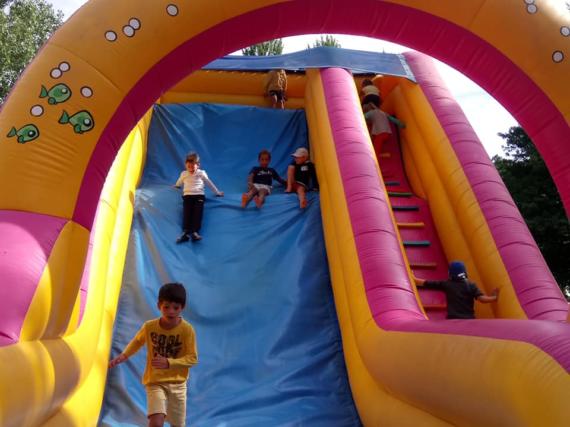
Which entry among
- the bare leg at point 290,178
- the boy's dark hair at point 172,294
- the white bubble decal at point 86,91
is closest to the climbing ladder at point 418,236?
the bare leg at point 290,178

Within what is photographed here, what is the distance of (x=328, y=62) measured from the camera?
20.7 ft

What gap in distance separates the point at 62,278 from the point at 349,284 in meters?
2.05

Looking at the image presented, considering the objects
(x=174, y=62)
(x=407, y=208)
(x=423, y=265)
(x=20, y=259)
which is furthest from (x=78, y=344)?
(x=407, y=208)

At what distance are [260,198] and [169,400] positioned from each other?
2881 mm

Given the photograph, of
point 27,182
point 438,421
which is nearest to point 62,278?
point 27,182

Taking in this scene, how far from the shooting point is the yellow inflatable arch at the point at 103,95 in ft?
7.34

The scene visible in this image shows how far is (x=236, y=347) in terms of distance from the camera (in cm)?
407

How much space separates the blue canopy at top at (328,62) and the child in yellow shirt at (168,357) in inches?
164

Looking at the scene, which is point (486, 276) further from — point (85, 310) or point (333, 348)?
point (85, 310)

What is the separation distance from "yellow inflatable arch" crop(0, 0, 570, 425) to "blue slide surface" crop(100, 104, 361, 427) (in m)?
0.72

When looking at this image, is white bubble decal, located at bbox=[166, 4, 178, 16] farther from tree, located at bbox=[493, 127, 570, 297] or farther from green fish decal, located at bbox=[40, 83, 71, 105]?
tree, located at bbox=[493, 127, 570, 297]

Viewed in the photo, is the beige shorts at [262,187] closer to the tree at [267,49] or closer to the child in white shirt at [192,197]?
the child in white shirt at [192,197]

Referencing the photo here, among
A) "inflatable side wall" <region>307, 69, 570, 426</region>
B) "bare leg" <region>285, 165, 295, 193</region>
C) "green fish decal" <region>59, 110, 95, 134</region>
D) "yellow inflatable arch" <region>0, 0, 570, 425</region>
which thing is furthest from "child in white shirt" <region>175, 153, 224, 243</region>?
"green fish decal" <region>59, 110, 95, 134</region>

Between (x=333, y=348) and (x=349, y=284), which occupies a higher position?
(x=349, y=284)
